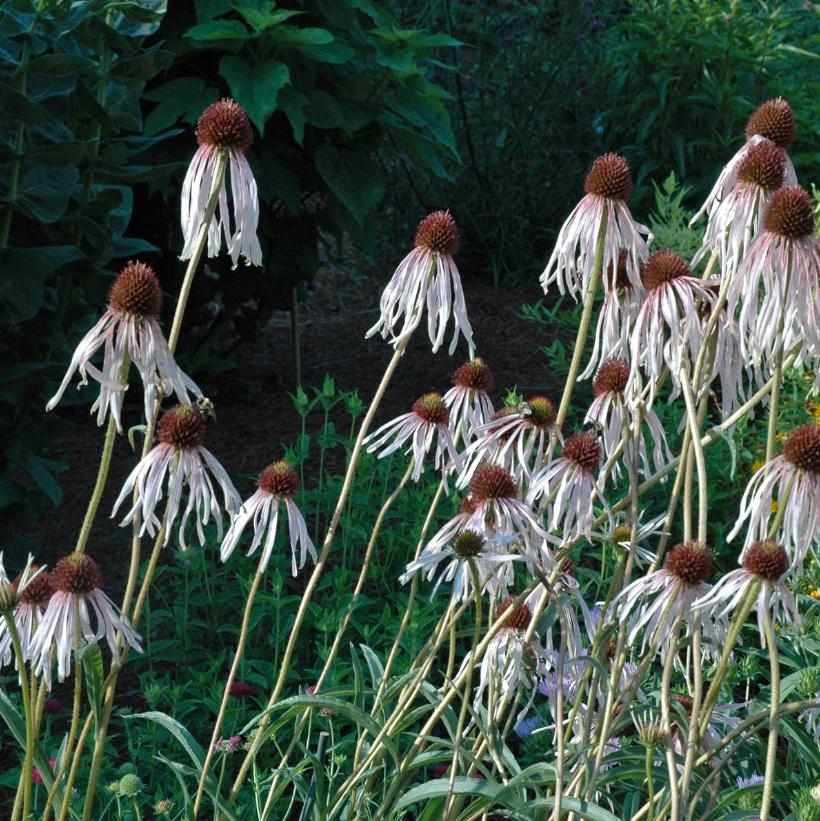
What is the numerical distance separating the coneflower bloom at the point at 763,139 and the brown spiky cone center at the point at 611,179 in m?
0.10

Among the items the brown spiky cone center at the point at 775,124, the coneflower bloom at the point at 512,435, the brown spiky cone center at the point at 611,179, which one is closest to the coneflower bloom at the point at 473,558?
the coneflower bloom at the point at 512,435

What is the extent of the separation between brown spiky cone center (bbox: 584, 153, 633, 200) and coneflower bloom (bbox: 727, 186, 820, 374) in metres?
0.19

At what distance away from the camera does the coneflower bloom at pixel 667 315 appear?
60.4 inches

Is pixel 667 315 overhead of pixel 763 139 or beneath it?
beneath

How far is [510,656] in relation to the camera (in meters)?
1.76

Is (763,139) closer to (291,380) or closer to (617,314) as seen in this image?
(617,314)

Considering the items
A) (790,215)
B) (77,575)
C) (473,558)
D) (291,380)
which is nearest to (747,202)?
(790,215)

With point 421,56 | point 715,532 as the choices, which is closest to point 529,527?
point 715,532

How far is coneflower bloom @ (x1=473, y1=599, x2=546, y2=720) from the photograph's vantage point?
1.72 metres

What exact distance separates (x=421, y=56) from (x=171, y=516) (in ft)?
9.59

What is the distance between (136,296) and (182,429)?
170 mm

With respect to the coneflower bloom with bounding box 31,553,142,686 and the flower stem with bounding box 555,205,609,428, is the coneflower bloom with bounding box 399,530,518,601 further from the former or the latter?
the coneflower bloom with bounding box 31,553,142,686

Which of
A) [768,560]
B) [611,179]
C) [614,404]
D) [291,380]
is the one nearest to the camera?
[768,560]

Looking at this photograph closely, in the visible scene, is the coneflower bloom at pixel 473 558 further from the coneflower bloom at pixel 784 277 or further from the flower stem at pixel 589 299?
the coneflower bloom at pixel 784 277
